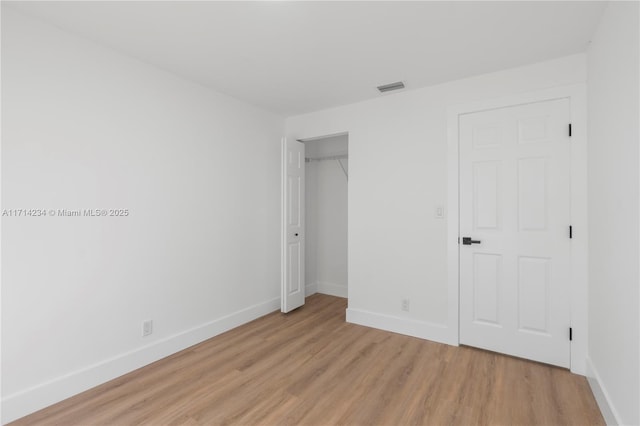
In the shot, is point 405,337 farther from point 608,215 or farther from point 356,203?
point 608,215

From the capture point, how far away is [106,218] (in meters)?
2.25

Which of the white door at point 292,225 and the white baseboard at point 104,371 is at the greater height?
the white door at point 292,225

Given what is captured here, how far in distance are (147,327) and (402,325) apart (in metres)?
2.34

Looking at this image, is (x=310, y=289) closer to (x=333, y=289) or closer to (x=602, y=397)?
(x=333, y=289)

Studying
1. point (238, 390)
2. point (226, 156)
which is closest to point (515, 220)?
point (238, 390)

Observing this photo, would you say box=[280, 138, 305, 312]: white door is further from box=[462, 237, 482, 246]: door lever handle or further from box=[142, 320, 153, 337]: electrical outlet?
box=[462, 237, 482, 246]: door lever handle

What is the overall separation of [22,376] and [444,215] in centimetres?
331

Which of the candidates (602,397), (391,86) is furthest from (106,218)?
(602,397)

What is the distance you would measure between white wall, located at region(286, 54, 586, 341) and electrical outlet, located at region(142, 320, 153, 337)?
1.98 meters

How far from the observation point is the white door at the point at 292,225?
3629 mm

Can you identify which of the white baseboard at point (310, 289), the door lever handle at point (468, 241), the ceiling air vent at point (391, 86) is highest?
the ceiling air vent at point (391, 86)

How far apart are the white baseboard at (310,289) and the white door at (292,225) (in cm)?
57

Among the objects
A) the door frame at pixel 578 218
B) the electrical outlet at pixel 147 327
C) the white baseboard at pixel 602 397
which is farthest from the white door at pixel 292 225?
the white baseboard at pixel 602 397

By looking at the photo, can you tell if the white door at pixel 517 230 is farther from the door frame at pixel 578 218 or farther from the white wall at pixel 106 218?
the white wall at pixel 106 218
